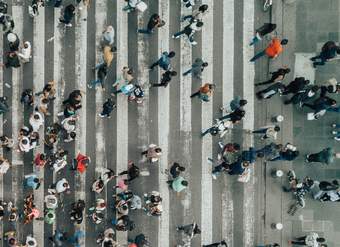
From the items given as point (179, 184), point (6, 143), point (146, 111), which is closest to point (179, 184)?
point (179, 184)

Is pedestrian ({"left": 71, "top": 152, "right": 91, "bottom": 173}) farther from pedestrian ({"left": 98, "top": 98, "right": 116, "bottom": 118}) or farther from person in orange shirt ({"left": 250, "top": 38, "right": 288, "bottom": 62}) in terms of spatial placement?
person in orange shirt ({"left": 250, "top": 38, "right": 288, "bottom": 62})

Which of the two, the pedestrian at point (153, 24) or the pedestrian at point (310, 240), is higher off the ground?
the pedestrian at point (153, 24)

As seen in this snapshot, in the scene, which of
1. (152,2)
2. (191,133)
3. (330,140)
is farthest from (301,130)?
(152,2)

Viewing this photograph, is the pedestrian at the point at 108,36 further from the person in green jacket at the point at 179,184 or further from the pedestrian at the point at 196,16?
the person in green jacket at the point at 179,184

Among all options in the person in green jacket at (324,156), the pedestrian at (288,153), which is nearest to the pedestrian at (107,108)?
the pedestrian at (288,153)

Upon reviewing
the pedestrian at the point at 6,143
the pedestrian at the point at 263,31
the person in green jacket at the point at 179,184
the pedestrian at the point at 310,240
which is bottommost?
the pedestrian at the point at 310,240

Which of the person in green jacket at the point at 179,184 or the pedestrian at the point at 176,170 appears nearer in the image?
the pedestrian at the point at 176,170

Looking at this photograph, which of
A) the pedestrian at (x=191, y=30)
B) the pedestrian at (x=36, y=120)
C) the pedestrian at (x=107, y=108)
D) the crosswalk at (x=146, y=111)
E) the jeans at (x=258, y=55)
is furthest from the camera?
the crosswalk at (x=146, y=111)
